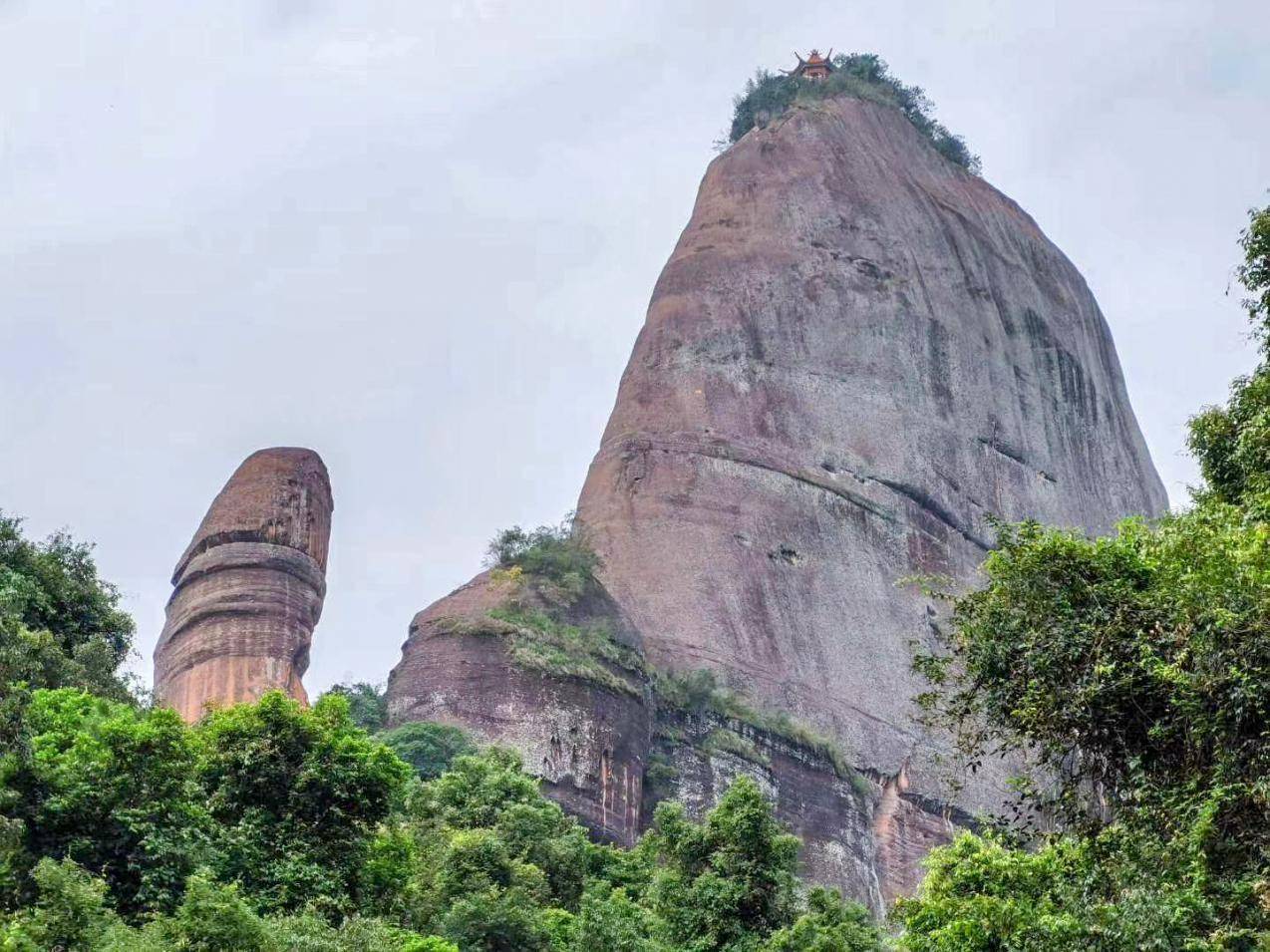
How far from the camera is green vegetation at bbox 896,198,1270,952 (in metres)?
14.3

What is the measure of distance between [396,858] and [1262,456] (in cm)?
983

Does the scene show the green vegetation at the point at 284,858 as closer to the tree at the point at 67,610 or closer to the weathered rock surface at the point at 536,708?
the tree at the point at 67,610

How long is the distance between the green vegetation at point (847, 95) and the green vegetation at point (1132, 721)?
51.6 metres

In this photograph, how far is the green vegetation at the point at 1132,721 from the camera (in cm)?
1430

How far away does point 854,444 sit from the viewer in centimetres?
5603

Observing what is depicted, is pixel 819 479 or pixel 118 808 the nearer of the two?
pixel 118 808

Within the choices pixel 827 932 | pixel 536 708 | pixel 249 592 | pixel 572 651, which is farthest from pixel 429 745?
pixel 827 932

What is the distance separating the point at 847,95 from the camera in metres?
68.6

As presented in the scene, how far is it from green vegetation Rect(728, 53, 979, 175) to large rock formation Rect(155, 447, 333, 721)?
3170 centimetres

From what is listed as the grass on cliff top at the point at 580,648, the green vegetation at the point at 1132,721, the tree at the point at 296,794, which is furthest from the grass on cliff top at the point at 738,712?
the green vegetation at the point at 1132,721

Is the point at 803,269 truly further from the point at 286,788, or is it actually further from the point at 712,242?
the point at 286,788

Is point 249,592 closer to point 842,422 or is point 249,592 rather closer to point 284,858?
point 284,858

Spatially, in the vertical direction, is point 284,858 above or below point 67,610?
below

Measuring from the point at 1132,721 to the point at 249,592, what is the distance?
25662 millimetres
